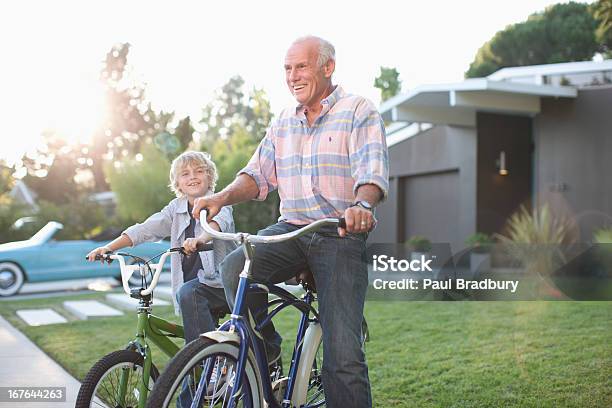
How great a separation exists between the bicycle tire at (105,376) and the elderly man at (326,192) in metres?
0.59

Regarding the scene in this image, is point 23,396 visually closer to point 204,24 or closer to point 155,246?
point 155,246

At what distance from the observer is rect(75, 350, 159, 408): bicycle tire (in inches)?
127

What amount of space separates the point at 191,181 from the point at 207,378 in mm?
1433

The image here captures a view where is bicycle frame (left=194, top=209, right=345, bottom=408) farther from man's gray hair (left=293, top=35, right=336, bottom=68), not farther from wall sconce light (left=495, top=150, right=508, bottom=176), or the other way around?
wall sconce light (left=495, top=150, right=508, bottom=176)

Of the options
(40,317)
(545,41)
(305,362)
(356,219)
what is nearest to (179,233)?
(305,362)

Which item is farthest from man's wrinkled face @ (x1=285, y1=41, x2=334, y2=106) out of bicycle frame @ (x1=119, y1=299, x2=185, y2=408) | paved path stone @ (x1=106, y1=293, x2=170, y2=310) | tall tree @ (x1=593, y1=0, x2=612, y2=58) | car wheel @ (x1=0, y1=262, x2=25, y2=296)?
tall tree @ (x1=593, y1=0, x2=612, y2=58)

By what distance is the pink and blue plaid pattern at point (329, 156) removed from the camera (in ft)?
10.2

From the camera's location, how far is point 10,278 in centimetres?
1125

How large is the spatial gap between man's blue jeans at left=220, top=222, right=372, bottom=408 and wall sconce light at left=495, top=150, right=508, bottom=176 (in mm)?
12381

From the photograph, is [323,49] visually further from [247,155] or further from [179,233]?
[247,155]

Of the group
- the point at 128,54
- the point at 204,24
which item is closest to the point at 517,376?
the point at 204,24

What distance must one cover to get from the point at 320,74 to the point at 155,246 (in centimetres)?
891

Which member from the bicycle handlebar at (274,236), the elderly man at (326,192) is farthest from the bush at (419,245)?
the bicycle handlebar at (274,236)

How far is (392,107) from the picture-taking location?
15.4 meters
